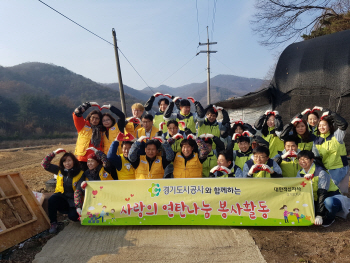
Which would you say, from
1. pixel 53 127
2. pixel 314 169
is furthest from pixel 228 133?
pixel 53 127

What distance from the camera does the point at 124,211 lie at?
11.7 feet

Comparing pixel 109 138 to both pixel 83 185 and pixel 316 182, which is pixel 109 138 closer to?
pixel 83 185

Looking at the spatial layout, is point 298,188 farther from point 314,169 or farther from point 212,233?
point 212,233

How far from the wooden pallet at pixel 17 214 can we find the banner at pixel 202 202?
2.56ft

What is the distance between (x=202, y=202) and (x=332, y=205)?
5.73ft

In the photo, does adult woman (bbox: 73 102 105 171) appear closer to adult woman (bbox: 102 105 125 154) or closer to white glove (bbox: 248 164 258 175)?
adult woman (bbox: 102 105 125 154)

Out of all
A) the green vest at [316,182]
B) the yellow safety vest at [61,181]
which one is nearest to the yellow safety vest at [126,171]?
the yellow safety vest at [61,181]

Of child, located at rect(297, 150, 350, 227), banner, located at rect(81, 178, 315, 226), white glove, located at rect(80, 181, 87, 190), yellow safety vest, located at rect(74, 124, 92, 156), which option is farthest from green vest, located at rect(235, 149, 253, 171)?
yellow safety vest, located at rect(74, 124, 92, 156)

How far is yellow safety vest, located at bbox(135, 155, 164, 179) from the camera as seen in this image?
150 inches

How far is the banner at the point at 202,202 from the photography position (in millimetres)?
3387

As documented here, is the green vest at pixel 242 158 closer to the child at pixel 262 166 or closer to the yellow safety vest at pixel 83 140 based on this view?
the child at pixel 262 166

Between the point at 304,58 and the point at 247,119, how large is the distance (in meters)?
2.81

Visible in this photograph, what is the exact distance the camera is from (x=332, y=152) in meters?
3.90

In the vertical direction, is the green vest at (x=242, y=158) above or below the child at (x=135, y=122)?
below
